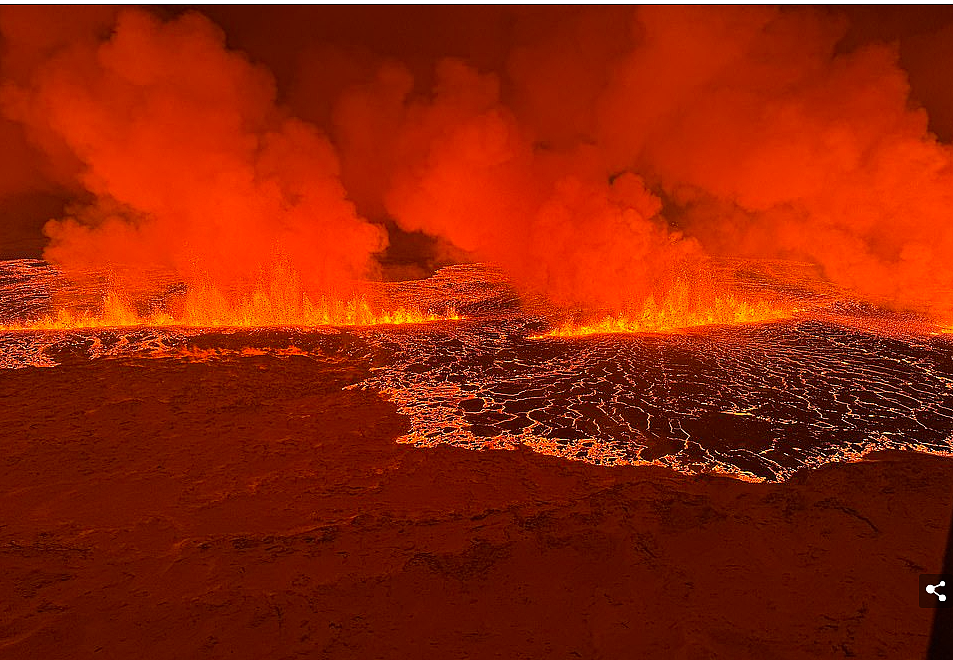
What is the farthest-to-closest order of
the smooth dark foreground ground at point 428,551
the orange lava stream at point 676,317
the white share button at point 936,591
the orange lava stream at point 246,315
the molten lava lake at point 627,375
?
the orange lava stream at point 246,315 → the orange lava stream at point 676,317 → the molten lava lake at point 627,375 → the white share button at point 936,591 → the smooth dark foreground ground at point 428,551

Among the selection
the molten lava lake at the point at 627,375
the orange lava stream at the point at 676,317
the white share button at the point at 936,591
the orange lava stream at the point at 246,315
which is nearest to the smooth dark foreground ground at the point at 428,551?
the white share button at the point at 936,591

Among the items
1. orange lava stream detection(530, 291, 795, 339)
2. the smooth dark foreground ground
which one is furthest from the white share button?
orange lava stream detection(530, 291, 795, 339)

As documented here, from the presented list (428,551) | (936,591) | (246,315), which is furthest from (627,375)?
(246,315)

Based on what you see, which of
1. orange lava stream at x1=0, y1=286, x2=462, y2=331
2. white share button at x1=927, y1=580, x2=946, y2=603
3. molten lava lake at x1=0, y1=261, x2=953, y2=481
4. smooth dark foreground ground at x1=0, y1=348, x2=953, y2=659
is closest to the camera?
smooth dark foreground ground at x1=0, y1=348, x2=953, y2=659

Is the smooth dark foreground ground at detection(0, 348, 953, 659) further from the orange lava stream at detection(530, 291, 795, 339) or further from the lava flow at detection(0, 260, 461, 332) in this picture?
the lava flow at detection(0, 260, 461, 332)

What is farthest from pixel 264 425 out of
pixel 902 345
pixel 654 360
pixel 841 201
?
pixel 841 201

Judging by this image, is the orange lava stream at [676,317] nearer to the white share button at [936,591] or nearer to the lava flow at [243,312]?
the lava flow at [243,312]
